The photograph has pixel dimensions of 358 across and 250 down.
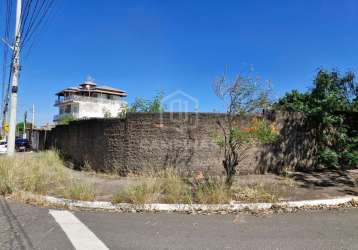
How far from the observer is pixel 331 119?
1197 cm

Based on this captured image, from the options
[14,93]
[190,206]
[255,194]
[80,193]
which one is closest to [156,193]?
[190,206]

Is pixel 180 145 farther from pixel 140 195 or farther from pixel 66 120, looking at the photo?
pixel 66 120

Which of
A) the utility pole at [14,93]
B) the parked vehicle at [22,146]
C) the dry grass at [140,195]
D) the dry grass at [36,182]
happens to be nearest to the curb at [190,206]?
the dry grass at [140,195]

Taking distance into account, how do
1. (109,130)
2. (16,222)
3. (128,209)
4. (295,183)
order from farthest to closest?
(109,130)
(295,183)
(128,209)
(16,222)

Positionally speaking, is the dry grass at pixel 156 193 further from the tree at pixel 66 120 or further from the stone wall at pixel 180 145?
the tree at pixel 66 120

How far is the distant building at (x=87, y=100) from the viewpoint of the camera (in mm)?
62031

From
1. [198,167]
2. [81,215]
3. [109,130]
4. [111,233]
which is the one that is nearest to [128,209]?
[81,215]

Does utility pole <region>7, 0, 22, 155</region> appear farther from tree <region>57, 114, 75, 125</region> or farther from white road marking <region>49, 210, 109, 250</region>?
white road marking <region>49, 210, 109, 250</region>

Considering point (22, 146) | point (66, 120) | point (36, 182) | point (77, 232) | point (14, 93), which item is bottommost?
point (77, 232)

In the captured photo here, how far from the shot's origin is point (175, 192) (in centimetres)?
806

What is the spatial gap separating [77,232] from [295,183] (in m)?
6.73

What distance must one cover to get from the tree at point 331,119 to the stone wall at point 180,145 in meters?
0.54

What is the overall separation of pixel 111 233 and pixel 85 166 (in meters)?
7.99

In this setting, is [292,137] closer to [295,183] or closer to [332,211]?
[295,183]
